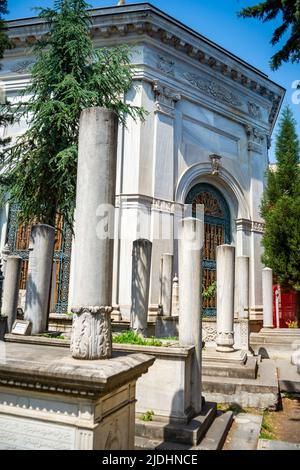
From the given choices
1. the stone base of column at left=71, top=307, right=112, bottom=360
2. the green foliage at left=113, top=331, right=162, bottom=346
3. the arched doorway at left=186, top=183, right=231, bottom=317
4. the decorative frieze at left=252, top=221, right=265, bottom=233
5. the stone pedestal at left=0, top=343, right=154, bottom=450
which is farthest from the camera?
the decorative frieze at left=252, top=221, right=265, bottom=233

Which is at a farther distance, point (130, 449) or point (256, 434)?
point (256, 434)

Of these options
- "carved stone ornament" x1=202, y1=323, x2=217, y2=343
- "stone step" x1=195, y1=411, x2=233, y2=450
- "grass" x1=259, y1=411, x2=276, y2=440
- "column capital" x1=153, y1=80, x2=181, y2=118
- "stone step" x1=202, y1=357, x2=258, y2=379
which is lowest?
"grass" x1=259, y1=411, x2=276, y2=440

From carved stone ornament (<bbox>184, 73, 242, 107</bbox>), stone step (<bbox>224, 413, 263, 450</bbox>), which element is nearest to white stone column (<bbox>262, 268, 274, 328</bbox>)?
stone step (<bbox>224, 413, 263, 450</bbox>)

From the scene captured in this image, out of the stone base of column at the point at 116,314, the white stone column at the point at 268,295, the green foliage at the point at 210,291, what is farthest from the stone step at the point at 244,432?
the green foliage at the point at 210,291

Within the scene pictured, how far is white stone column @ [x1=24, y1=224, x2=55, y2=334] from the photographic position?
7680 mm

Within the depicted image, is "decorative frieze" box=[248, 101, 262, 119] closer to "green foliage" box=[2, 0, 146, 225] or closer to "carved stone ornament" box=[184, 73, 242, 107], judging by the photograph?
"carved stone ornament" box=[184, 73, 242, 107]

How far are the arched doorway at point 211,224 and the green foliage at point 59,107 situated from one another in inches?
321

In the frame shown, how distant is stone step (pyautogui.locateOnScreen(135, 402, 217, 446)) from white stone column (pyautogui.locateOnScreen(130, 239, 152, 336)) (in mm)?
3213

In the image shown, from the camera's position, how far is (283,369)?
10508mm

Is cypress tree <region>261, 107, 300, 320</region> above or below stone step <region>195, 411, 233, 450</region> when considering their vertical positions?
above

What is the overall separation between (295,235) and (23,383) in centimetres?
1498

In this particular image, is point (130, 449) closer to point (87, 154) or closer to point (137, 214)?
point (87, 154)

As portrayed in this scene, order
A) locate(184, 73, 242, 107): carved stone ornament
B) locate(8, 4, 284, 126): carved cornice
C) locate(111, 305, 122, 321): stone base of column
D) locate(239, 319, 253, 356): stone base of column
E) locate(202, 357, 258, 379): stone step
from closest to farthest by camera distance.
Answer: locate(202, 357, 258, 379): stone step
locate(239, 319, 253, 356): stone base of column
locate(111, 305, 122, 321): stone base of column
locate(8, 4, 284, 126): carved cornice
locate(184, 73, 242, 107): carved stone ornament
